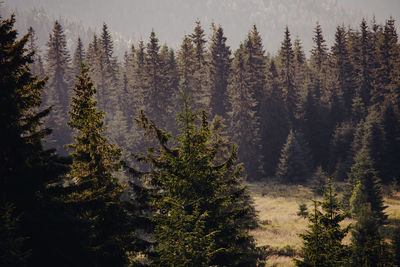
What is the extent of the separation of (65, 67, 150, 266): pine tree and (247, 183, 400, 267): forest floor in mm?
6119

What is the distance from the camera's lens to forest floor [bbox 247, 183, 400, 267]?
21656 millimetres

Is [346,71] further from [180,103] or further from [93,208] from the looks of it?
[93,208]

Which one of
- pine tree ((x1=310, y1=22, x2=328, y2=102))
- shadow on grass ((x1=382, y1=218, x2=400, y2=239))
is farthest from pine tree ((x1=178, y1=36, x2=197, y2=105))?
shadow on grass ((x1=382, y1=218, x2=400, y2=239))

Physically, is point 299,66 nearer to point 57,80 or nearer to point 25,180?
point 57,80

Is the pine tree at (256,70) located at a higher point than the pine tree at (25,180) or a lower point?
higher

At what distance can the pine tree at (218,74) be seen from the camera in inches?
2184

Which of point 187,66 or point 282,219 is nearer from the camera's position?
point 282,219

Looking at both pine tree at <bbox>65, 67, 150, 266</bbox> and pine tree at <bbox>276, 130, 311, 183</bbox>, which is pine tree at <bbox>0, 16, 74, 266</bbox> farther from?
pine tree at <bbox>276, 130, 311, 183</bbox>

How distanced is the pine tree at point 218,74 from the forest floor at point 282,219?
14.9 m

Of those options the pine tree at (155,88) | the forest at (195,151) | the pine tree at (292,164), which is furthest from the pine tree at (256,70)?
the pine tree at (155,88)

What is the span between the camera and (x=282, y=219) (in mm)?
30984

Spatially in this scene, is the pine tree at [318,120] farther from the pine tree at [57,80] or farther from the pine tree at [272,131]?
the pine tree at [57,80]

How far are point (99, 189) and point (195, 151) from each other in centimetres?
334

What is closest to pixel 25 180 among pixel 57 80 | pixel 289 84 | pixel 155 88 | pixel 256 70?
pixel 155 88
